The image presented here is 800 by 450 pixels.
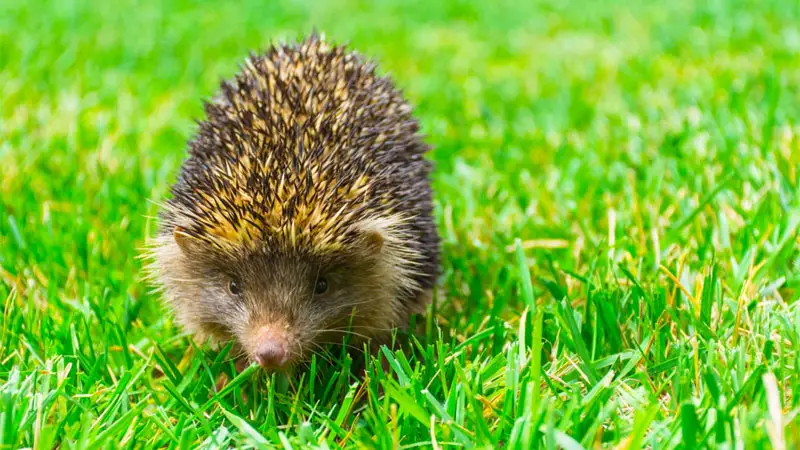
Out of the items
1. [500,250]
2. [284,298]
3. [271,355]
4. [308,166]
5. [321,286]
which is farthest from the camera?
[500,250]

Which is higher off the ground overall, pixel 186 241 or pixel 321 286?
pixel 186 241

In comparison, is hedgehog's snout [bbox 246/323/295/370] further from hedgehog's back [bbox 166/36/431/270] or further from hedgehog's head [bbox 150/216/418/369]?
hedgehog's back [bbox 166/36/431/270]

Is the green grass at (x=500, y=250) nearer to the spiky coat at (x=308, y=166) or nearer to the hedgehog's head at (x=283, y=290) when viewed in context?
the hedgehog's head at (x=283, y=290)

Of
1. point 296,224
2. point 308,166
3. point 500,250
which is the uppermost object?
point 308,166

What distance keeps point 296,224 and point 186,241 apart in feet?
1.81

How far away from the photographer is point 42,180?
5488 millimetres

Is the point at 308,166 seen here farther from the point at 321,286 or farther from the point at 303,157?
the point at 321,286

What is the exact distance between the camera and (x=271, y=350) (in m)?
3.14

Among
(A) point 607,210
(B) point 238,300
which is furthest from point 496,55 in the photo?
(B) point 238,300

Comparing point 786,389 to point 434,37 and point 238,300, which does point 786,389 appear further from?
point 434,37

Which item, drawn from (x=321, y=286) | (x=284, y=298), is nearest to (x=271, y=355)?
(x=284, y=298)

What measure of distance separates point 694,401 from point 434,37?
791 cm

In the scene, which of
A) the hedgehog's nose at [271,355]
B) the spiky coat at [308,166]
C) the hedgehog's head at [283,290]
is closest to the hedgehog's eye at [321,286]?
the hedgehog's head at [283,290]

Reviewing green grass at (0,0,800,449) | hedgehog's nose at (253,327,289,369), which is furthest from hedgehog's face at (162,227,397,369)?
green grass at (0,0,800,449)
